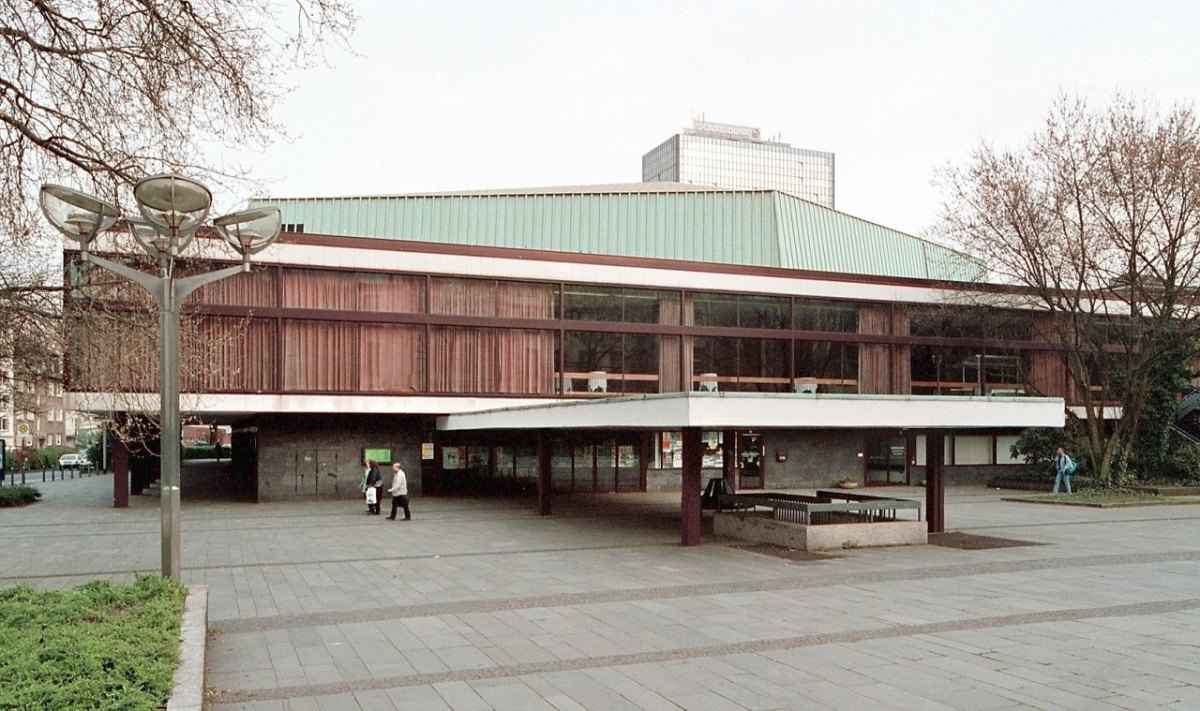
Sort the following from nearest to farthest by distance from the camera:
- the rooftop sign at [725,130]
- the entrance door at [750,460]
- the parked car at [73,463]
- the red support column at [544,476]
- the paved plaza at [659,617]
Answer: the paved plaza at [659,617] → the red support column at [544,476] → the entrance door at [750,460] → the parked car at [73,463] → the rooftop sign at [725,130]

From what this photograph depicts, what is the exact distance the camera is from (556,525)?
20.5 m

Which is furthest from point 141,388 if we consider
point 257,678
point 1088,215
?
point 1088,215

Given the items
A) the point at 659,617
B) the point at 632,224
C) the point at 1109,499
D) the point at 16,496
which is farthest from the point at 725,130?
the point at 659,617

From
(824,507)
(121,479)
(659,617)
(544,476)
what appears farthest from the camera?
(121,479)

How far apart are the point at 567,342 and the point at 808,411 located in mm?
14955

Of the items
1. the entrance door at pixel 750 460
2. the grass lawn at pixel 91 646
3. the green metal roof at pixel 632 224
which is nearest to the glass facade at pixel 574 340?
the entrance door at pixel 750 460

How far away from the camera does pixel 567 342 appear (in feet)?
97.0

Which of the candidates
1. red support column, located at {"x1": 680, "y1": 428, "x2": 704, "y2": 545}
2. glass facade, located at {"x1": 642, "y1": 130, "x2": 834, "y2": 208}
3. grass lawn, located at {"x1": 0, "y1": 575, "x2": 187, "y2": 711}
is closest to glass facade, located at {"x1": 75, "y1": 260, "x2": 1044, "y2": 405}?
red support column, located at {"x1": 680, "y1": 428, "x2": 704, "y2": 545}

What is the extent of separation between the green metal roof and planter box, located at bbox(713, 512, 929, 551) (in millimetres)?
16622

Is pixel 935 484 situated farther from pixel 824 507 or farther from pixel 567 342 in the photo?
pixel 567 342

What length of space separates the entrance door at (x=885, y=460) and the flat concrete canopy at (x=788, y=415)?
637 inches

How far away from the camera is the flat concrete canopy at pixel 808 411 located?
1466cm

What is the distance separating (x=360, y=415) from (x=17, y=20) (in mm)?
19789

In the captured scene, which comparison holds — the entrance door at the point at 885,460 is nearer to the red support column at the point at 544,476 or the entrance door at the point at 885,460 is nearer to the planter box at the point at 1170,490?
the planter box at the point at 1170,490
